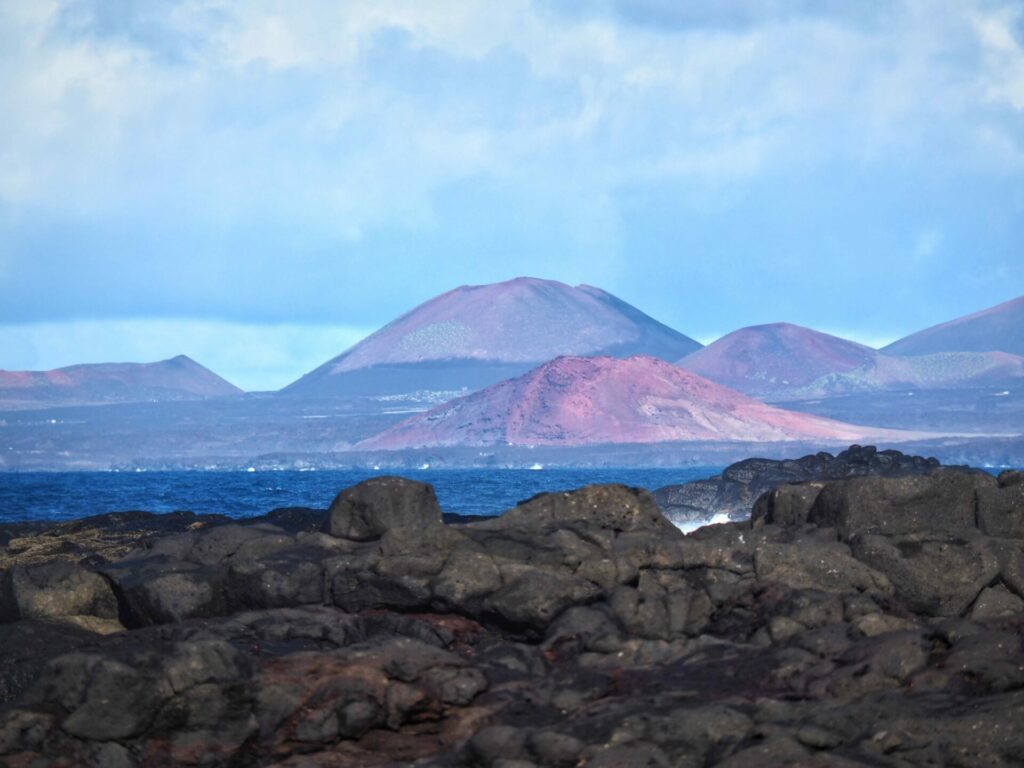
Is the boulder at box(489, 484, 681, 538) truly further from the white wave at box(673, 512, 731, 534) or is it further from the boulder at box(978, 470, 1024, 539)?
the white wave at box(673, 512, 731, 534)

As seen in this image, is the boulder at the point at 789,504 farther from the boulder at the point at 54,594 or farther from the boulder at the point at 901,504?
the boulder at the point at 54,594

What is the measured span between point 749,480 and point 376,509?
139ft

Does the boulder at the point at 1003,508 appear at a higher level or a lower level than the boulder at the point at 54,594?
higher

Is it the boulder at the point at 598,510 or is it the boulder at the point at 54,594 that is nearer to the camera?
the boulder at the point at 54,594

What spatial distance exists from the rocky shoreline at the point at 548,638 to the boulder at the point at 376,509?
1.7 inches

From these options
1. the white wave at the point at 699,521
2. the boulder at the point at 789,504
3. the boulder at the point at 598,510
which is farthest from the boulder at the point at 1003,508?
the white wave at the point at 699,521

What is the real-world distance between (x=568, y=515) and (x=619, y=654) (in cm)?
621

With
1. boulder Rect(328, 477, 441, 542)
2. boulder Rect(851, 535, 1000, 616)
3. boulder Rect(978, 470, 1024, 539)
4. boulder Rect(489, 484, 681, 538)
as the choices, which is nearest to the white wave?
boulder Rect(489, 484, 681, 538)

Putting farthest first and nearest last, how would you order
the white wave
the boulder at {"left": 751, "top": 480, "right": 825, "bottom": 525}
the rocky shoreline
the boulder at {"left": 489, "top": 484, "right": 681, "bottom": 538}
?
the white wave → the boulder at {"left": 751, "top": 480, "right": 825, "bottom": 525} → the boulder at {"left": 489, "top": 484, "right": 681, "bottom": 538} → the rocky shoreline

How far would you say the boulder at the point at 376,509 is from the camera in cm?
2136

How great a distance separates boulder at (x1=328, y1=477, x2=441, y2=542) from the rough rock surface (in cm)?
3484

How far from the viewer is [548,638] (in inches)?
664

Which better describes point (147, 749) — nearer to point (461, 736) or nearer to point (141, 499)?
point (461, 736)

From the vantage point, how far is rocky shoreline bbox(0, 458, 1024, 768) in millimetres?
12742
